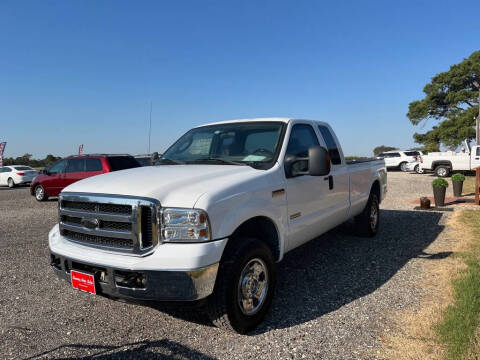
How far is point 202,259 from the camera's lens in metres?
2.49

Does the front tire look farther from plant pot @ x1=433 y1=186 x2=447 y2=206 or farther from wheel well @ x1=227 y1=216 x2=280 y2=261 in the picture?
plant pot @ x1=433 y1=186 x2=447 y2=206

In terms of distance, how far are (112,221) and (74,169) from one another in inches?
393

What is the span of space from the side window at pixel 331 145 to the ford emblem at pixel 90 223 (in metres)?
3.09

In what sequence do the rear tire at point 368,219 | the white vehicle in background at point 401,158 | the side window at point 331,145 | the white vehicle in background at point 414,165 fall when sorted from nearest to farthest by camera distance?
the side window at point 331,145 < the rear tire at point 368,219 < the white vehicle in background at point 414,165 < the white vehicle in background at point 401,158

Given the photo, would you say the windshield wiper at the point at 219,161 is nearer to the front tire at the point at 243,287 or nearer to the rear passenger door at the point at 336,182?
the front tire at the point at 243,287

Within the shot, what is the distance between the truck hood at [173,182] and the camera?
2.62 metres

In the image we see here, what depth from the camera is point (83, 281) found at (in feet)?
9.05

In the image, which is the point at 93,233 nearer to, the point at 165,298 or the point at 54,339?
the point at 165,298

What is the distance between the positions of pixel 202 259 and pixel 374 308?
1.97 meters

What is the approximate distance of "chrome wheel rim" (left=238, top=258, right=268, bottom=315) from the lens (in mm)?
2945

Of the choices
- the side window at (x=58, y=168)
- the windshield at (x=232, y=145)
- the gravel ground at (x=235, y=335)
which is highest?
the windshield at (x=232, y=145)

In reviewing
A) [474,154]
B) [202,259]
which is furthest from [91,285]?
[474,154]

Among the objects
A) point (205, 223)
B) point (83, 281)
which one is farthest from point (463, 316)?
point (83, 281)

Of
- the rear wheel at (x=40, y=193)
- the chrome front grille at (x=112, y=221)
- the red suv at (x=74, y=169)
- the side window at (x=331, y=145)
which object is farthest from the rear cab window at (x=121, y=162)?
the chrome front grille at (x=112, y=221)
